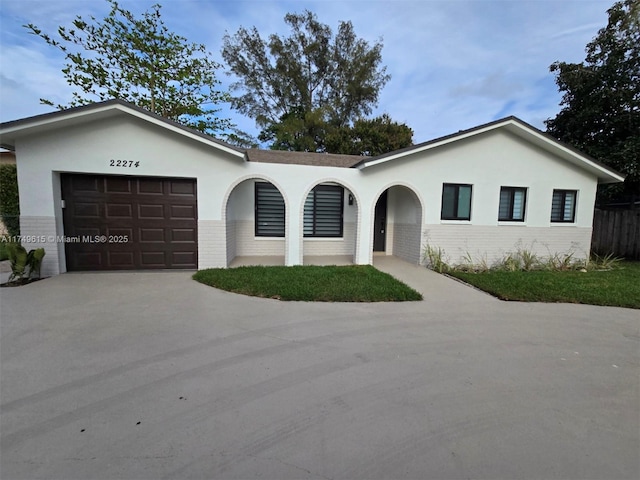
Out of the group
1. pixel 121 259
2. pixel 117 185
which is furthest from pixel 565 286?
pixel 117 185

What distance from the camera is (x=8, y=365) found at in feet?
10.3

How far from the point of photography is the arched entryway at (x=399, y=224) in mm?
9461

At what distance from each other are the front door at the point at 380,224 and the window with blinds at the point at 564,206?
18.1 ft

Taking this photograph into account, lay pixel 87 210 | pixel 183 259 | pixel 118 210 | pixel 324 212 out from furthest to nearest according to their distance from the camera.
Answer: pixel 324 212, pixel 183 259, pixel 118 210, pixel 87 210

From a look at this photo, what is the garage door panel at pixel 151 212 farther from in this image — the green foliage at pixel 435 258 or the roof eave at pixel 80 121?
the green foliage at pixel 435 258

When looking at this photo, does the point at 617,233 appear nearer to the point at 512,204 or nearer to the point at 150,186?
the point at 512,204

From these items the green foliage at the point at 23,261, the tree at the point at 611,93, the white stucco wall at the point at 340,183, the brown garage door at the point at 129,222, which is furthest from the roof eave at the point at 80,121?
the tree at the point at 611,93

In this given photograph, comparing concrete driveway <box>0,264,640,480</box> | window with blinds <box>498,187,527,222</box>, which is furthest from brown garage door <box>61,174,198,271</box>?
window with blinds <box>498,187,527,222</box>

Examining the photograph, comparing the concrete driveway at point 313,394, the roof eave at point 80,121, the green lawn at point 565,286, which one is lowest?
the concrete driveway at point 313,394

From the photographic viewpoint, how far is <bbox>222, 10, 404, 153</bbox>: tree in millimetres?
23203

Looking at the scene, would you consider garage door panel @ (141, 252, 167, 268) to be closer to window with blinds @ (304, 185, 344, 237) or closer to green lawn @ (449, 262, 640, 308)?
window with blinds @ (304, 185, 344, 237)

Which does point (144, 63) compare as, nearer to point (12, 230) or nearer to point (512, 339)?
point (12, 230)

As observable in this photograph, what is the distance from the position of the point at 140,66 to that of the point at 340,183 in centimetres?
1532

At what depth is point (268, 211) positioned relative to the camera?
33.7ft
